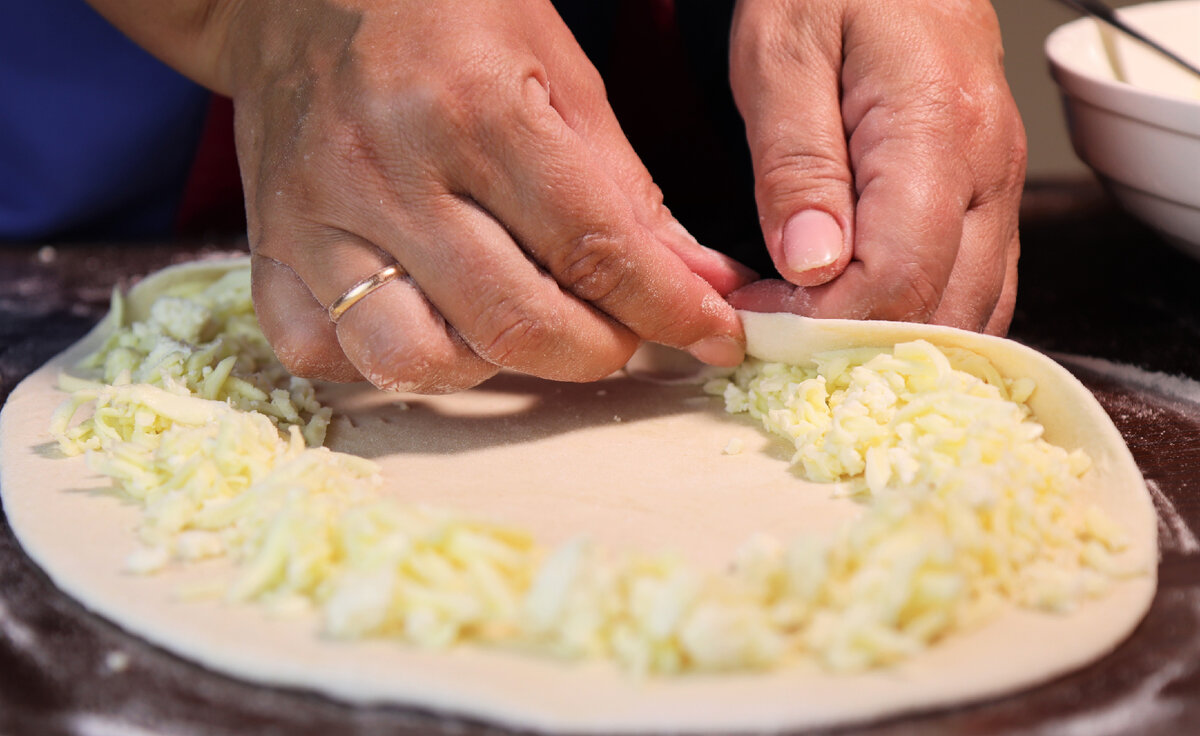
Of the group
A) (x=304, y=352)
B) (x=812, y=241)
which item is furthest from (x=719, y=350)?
(x=304, y=352)

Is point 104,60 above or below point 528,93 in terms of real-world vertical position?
below

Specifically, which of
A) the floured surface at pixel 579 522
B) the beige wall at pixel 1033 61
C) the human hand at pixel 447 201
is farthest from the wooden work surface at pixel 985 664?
the beige wall at pixel 1033 61

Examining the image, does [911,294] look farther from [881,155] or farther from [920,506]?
[920,506]

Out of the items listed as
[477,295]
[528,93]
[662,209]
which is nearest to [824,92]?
[662,209]

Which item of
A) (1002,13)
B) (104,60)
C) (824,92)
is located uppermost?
(824,92)

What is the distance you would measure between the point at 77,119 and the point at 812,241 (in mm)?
1690

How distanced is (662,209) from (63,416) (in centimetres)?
84

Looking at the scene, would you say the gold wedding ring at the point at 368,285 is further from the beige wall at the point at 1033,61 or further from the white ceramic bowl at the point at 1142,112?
the beige wall at the point at 1033,61

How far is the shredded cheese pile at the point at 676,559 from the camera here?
0.89 m

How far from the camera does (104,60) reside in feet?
7.00

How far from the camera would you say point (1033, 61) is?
11.7 ft

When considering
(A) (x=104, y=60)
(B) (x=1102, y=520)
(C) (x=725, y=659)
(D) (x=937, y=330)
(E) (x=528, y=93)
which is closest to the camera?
(C) (x=725, y=659)

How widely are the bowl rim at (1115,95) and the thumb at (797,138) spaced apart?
22.1 inches

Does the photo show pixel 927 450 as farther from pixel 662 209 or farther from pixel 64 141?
pixel 64 141
